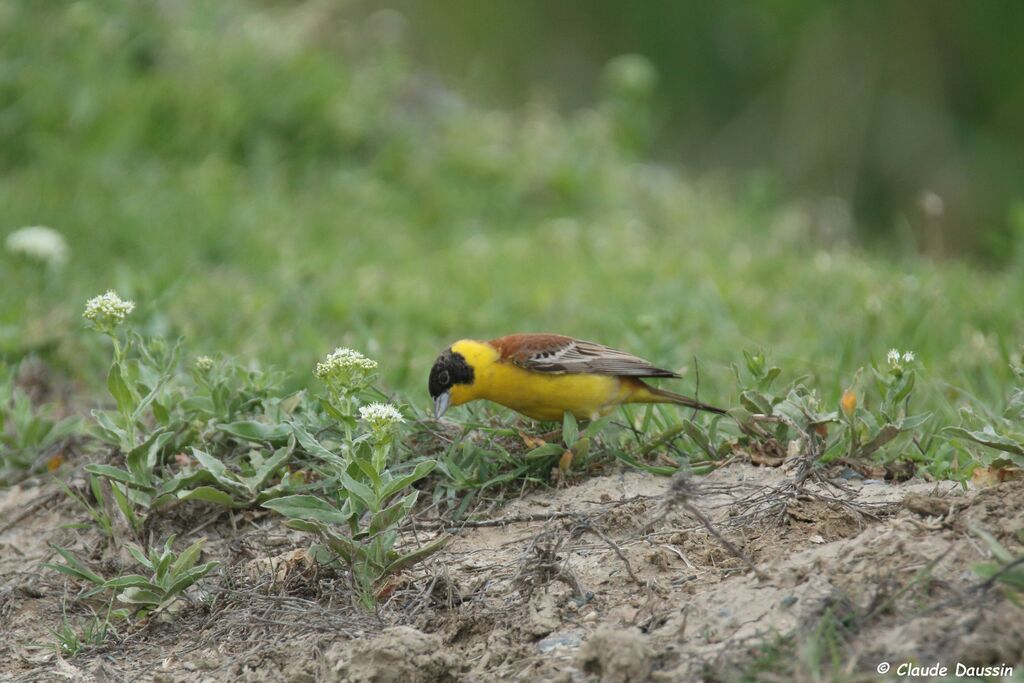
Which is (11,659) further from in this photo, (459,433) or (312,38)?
(312,38)

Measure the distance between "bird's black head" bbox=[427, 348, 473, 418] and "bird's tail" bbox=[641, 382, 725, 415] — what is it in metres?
0.78

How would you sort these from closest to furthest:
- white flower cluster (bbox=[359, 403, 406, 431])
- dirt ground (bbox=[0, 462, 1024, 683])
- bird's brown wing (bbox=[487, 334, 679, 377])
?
1. dirt ground (bbox=[0, 462, 1024, 683])
2. white flower cluster (bbox=[359, 403, 406, 431])
3. bird's brown wing (bbox=[487, 334, 679, 377])

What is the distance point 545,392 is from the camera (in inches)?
187

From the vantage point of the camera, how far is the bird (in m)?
4.75

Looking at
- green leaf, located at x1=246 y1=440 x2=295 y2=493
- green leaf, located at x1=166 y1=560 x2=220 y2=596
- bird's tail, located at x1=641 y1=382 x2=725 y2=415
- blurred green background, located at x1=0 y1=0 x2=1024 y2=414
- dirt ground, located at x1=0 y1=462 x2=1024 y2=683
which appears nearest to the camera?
dirt ground, located at x1=0 y1=462 x2=1024 y2=683

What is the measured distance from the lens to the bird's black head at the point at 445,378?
185 inches

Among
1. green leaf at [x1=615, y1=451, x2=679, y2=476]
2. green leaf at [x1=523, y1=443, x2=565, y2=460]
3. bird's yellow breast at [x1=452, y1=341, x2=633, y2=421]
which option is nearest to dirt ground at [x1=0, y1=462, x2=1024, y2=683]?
green leaf at [x1=615, y1=451, x2=679, y2=476]

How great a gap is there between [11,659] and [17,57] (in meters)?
6.10

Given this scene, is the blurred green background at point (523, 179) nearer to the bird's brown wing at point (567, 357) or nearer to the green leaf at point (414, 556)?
the bird's brown wing at point (567, 357)

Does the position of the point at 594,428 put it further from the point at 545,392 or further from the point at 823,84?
the point at 823,84

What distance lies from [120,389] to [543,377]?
1520 mm

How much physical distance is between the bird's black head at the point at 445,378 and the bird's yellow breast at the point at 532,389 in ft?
0.08

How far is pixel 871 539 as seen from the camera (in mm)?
3400

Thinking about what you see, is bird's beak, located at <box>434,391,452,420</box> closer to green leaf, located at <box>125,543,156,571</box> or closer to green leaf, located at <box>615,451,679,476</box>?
green leaf, located at <box>615,451,679,476</box>
